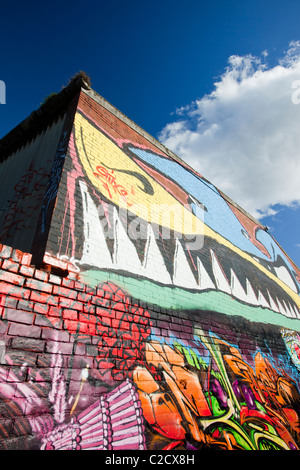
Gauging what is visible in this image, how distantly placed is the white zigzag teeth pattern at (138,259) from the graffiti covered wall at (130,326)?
2 cm

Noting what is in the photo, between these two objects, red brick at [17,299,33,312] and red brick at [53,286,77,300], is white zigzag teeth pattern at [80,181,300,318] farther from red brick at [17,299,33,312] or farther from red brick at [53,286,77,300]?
red brick at [17,299,33,312]

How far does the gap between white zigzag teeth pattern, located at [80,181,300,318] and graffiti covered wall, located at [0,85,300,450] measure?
0.02m

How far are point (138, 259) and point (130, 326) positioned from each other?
99 cm

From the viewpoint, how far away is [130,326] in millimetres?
2857

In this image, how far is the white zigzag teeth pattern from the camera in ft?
10.0

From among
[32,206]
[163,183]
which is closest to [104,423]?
[32,206]

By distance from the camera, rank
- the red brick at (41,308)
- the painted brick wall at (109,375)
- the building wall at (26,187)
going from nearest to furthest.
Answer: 1. the painted brick wall at (109,375)
2. the red brick at (41,308)
3. the building wall at (26,187)

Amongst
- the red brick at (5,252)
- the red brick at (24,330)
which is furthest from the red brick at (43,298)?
the red brick at (5,252)

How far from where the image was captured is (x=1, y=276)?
206 cm

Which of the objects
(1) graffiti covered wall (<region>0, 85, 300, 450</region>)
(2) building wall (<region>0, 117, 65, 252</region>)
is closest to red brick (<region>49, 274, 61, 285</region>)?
(1) graffiti covered wall (<region>0, 85, 300, 450</region>)

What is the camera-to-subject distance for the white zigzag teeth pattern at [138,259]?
3053 millimetres

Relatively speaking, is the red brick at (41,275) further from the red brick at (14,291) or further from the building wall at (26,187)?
the building wall at (26,187)

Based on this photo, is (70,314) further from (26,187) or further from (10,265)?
(26,187)

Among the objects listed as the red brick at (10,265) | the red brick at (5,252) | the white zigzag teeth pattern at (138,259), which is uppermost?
the white zigzag teeth pattern at (138,259)
